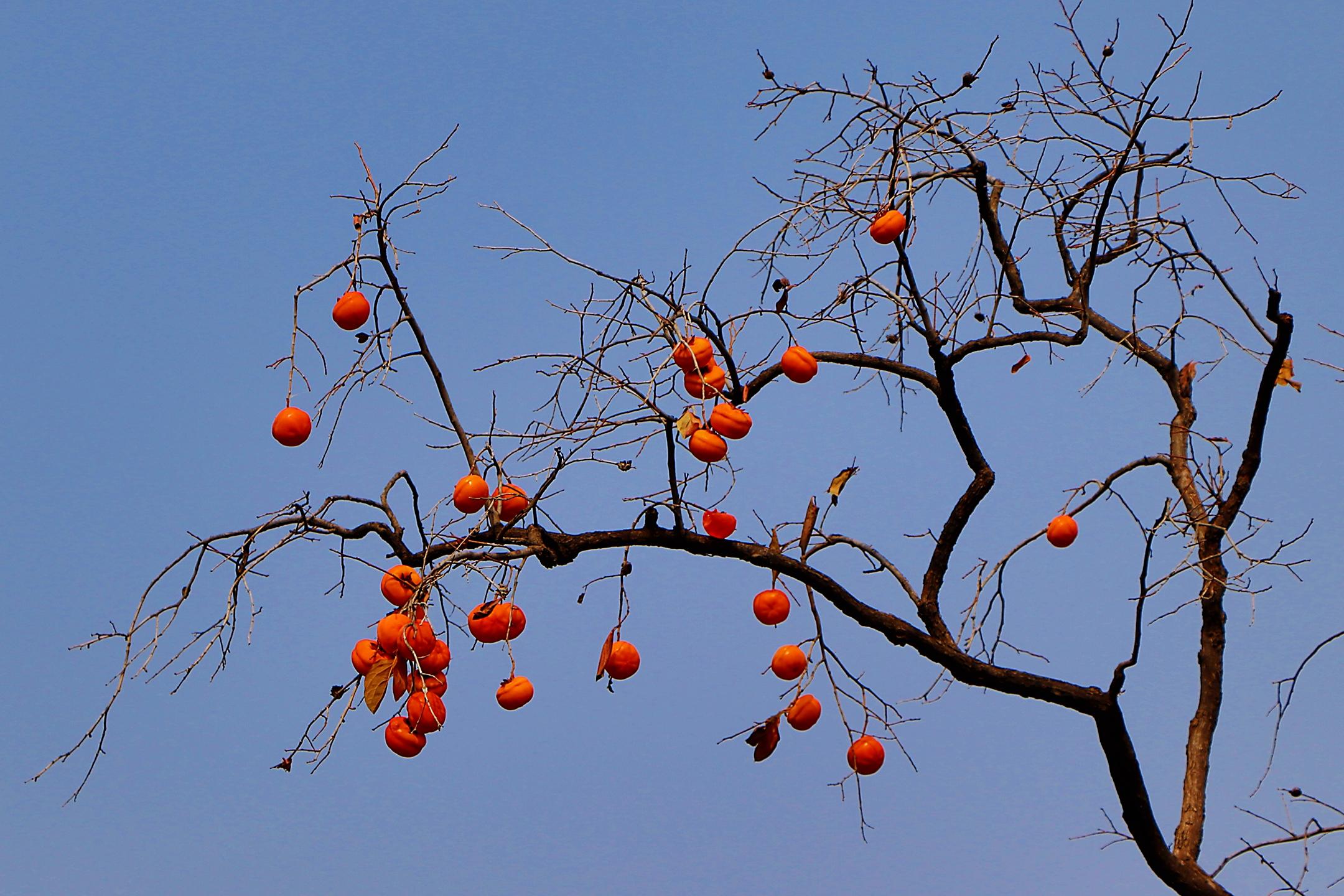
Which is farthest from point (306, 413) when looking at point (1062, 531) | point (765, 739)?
point (1062, 531)

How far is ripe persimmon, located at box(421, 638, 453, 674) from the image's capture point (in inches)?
111

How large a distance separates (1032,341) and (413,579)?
7.51ft

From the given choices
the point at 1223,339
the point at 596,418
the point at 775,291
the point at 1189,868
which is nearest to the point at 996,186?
the point at 1223,339

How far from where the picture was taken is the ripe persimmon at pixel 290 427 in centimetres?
301

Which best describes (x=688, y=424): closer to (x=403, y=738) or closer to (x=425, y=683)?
(x=425, y=683)

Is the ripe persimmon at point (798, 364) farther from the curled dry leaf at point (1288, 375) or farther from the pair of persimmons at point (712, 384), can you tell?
the curled dry leaf at point (1288, 375)

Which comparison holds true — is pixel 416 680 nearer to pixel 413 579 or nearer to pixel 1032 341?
pixel 413 579

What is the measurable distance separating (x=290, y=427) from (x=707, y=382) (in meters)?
1.03

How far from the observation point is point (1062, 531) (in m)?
4.01

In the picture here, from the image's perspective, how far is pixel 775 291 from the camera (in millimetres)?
3619

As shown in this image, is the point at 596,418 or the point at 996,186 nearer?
the point at 596,418

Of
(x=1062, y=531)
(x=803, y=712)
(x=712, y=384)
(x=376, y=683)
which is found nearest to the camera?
(x=376, y=683)

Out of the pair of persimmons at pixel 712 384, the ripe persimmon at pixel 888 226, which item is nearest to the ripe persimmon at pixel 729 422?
the pair of persimmons at pixel 712 384

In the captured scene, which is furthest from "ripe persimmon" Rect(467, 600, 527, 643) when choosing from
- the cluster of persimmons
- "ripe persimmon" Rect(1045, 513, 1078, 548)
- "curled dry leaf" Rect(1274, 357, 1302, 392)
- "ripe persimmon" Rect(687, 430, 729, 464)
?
"curled dry leaf" Rect(1274, 357, 1302, 392)
